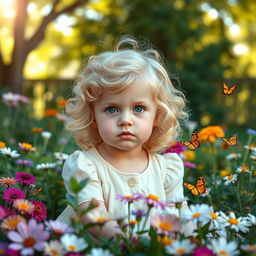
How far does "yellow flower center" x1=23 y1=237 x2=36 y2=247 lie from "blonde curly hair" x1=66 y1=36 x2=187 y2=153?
77cm

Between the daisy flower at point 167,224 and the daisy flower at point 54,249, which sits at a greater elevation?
the daisy flower at point 167,224

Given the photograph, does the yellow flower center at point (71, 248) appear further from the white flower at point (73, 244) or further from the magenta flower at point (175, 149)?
the magenta flower at point (175, 149)

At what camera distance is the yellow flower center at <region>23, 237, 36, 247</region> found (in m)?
1.31

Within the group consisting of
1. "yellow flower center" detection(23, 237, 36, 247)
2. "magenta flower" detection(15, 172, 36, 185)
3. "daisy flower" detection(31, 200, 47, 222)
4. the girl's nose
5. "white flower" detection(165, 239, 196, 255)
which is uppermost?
the girl's nose

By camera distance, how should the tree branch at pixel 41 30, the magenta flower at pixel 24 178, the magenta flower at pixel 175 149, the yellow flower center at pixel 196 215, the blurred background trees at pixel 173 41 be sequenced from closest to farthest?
the yellow flower center at pixel 196 215 < the magenta flower at pixel 24 178 < the magenta flower at pixel 175 149 < the tree branch at pixel 41 30 < the blurred background trees at pixel 173 41

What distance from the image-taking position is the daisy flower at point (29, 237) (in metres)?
1.30

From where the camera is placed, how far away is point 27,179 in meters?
2.03

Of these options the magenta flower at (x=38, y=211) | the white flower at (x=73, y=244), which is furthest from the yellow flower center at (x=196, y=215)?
the magenta flower at (x=38, y=211)

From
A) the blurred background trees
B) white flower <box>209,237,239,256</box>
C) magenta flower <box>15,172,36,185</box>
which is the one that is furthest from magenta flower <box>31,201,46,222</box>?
the blurred background trees

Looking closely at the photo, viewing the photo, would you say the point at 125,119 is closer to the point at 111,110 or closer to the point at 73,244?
the point at 111,110

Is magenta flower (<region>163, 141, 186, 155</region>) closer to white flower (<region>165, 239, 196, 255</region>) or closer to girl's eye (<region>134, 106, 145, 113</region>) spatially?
girl's eye (<region>134, 106, 145, 113</region>)

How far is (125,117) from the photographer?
190cm

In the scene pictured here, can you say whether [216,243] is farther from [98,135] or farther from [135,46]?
[135,46]

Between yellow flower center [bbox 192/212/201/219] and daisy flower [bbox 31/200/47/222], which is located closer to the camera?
yellow flower center [bbox 192/212/201/219]
